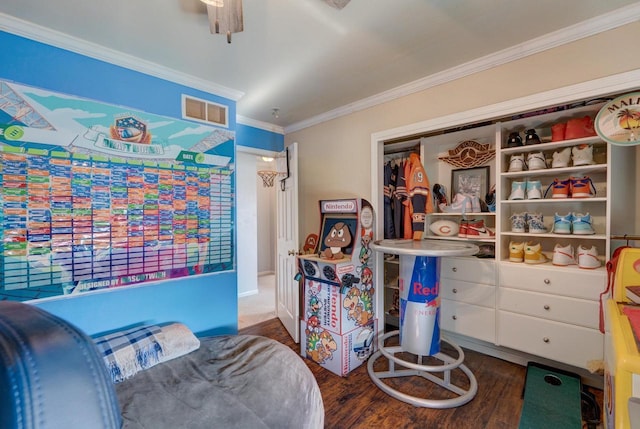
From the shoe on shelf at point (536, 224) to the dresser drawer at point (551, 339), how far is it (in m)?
0.72

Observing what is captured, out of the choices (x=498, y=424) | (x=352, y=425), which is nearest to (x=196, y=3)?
(x=352, y=425)

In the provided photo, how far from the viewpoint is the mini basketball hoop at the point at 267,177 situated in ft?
17.7

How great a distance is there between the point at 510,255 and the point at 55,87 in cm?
361

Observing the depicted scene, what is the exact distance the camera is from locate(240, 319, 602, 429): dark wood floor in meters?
1.76

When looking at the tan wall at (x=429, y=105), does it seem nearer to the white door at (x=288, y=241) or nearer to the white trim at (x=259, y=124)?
the white trim at (x=259, y=124)

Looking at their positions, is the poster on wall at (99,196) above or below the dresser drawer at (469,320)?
above

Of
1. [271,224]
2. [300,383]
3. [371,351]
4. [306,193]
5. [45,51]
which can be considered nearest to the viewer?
[300,383]

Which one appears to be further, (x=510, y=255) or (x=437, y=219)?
(x=437, y=219)

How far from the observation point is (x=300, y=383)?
1433 millimetres

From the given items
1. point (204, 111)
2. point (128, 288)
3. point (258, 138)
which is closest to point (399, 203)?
point (258, 138)

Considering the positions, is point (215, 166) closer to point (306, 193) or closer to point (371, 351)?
point (306, 193)

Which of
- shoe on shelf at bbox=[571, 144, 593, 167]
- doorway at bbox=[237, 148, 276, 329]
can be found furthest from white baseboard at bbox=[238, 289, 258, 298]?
shoe on shelf at bbox=[571, 144, 593, 167]

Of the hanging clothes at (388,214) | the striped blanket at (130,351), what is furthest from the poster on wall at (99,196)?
the hanging clothes at (388,214)

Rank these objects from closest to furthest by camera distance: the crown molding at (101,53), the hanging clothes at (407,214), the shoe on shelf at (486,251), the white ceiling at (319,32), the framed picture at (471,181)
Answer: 1. the white ceiling at (319,32)
2. the crown molding at (101,53)
3. the shoe on shelf at (486,251)
4. the hanging clothes at (407,214)
5. the framed picture at (471,181)
